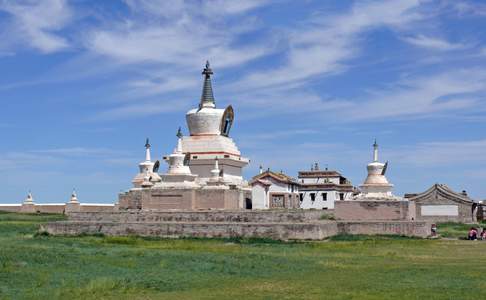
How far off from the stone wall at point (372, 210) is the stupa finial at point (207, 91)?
1549 centimetres

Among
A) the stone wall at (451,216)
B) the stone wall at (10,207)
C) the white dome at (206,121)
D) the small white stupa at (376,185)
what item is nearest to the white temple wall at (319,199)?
the stone wall at (451,216)

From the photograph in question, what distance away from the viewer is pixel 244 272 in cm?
1944

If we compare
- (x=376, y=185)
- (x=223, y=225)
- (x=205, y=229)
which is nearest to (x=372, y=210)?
(x=376, y=185)

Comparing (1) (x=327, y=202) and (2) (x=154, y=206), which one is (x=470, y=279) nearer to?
(2) (x=154, y=206)

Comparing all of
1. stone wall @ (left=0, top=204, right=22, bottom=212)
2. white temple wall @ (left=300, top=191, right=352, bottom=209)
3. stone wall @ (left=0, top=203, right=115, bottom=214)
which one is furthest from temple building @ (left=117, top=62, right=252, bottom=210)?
stone wall @ (left=0, top=204, right=22, bottom=212)

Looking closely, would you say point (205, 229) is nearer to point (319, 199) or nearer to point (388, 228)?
point (388, 228)

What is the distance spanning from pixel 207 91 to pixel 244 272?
33.2m

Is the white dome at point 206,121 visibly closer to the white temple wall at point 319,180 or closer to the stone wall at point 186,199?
the stone wall at point 186,199

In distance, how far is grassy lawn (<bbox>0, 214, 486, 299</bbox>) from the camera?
15.5 m

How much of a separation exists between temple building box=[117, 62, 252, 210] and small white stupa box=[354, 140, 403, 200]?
7545 mm

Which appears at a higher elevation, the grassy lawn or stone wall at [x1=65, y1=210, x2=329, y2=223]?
stone wall at [x1=65, y1=210, x2=329, y2=223]

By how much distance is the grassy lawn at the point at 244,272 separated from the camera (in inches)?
612

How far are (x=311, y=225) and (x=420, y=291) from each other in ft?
51.8

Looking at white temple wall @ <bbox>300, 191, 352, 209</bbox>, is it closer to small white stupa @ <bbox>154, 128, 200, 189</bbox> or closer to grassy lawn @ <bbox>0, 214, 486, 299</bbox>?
small white stupa @ <bbox>154, 128, 200, 189</bbox>
